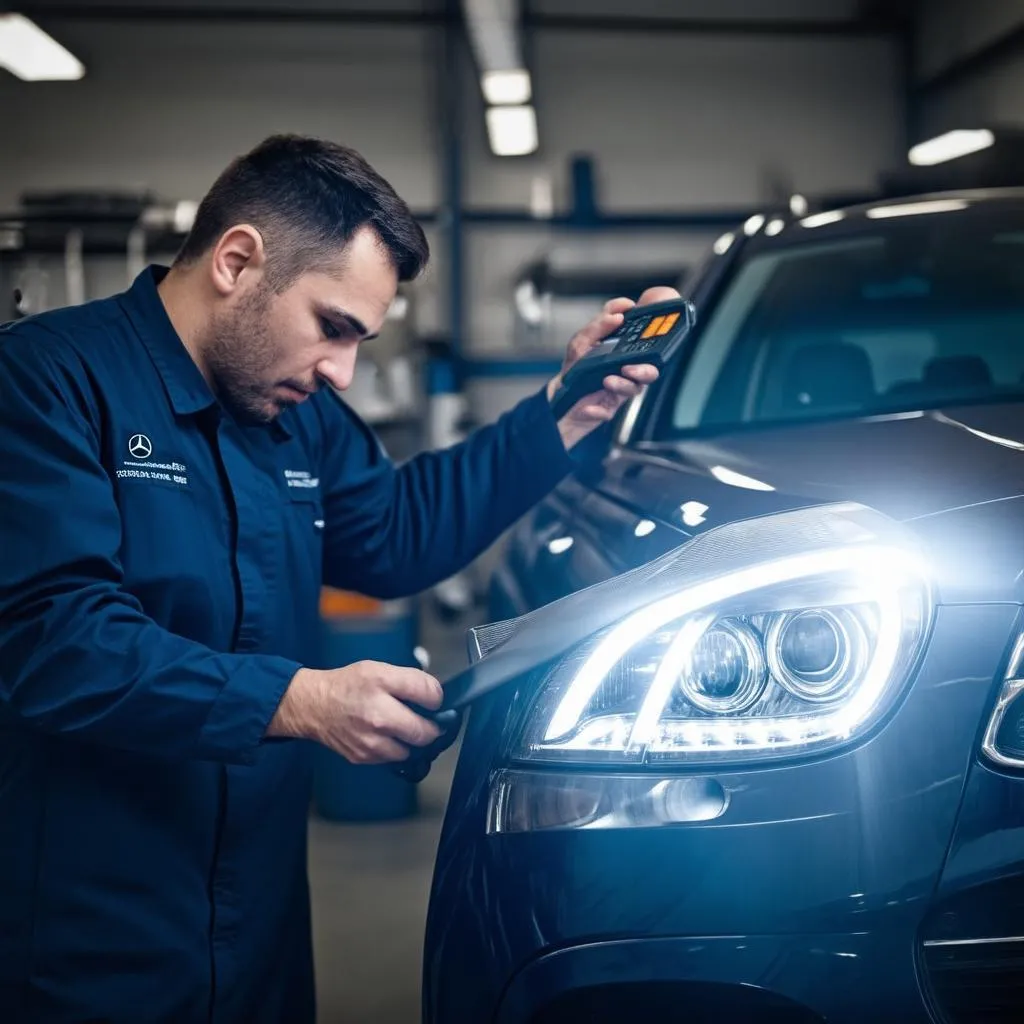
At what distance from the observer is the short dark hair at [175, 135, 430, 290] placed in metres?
1.34

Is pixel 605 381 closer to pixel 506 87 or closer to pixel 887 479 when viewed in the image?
pixel 887 479

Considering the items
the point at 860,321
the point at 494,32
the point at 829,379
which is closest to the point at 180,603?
the point at 829,379

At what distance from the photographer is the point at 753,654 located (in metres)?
0.97

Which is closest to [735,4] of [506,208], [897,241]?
[506,208]

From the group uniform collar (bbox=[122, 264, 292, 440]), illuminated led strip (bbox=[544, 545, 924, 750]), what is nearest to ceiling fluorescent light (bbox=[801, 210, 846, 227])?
uniform collar (bbox=[122, 264, 292, 440])

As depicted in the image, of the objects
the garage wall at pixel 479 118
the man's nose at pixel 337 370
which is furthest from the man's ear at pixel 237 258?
the garage wall at pixel 479 118

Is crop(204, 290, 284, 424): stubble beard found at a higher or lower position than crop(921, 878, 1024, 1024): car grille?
higher

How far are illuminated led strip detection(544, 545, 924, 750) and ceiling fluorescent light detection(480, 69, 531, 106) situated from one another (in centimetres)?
644

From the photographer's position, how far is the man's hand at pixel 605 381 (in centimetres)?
161

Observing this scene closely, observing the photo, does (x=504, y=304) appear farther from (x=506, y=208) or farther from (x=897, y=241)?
(x=897, y=241)

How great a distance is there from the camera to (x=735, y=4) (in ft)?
28.7

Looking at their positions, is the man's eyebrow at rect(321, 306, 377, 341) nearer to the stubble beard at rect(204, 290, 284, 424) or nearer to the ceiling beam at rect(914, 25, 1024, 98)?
the stubble beard at rect(204, 290, 284, 424)

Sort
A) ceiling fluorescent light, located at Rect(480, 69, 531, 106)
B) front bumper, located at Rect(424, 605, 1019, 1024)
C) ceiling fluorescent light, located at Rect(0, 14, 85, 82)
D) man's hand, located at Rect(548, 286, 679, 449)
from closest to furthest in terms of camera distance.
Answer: front bumper, located at Rect(424, 605, 1019, 1024) < man's hand, located at Rect(548, 286, 679, 449) < ceiling fluorescent light, located at Rect(0, 14, 85, 82) < ceiling fluorescent light, located at Rect(480, 69, 531, 106)

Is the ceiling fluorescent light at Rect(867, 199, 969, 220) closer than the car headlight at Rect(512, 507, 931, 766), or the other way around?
the car headlight at Rect(512, 507, 931, 766)
